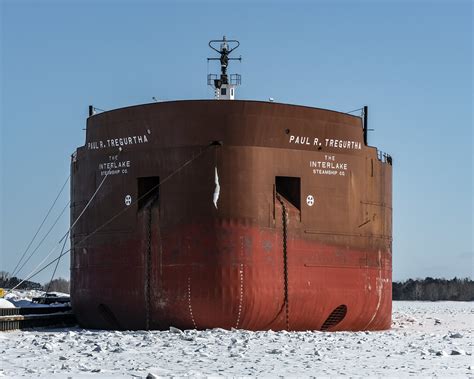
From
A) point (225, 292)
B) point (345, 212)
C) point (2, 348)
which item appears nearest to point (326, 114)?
point (345, 212)

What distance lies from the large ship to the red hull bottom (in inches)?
1.1

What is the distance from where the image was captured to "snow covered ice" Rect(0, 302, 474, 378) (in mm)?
12820

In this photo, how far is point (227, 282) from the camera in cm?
1912

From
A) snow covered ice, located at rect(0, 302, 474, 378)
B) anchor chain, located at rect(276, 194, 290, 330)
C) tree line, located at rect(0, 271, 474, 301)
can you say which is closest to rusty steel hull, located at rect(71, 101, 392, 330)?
anchor chain, located at rect(276, 194, 290, 330)

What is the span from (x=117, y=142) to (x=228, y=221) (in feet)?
12.4

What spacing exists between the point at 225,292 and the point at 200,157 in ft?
10.2

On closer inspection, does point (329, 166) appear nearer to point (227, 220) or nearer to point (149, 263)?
point (227, 220)

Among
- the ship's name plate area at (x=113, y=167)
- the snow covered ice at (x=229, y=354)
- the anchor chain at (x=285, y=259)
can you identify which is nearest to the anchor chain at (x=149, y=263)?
the snow covered ice at (x=229, y=354)

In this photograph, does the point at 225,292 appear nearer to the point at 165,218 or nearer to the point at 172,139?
the point at 165,218

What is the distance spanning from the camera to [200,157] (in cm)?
1970

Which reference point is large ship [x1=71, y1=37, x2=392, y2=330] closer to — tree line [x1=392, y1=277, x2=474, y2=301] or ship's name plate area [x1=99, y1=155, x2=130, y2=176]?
ship's name plate area [x1=99, y1=155, x2=130, y2=176]

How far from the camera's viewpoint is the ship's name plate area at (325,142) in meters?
20.5

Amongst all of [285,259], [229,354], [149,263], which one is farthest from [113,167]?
[229,354]

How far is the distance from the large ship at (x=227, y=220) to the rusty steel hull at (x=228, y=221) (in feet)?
0.09
